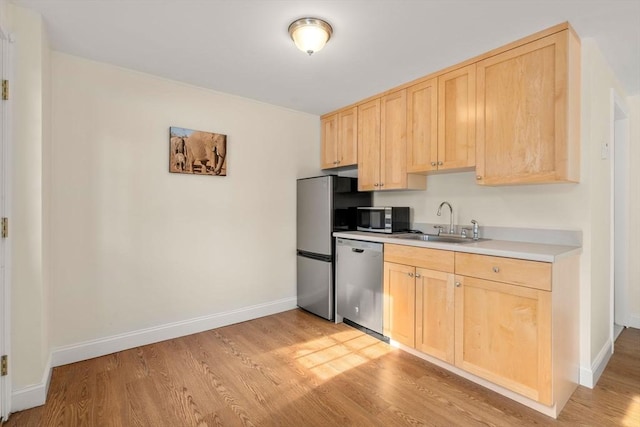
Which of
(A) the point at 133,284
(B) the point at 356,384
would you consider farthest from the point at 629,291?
(A) the point at 133,284

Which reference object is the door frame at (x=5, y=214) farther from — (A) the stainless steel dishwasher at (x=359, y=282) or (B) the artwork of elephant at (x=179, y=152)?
(A) the stainless steel dishwasher at (x=359, y=282)

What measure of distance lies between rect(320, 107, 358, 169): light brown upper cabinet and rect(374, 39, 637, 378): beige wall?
1265 millimetres

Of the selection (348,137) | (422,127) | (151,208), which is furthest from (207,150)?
(422,127)

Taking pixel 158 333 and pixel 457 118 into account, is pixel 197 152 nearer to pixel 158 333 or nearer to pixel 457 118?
pixel 158 333

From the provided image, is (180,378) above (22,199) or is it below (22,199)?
below

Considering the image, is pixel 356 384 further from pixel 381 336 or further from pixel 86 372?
pixel 86 372

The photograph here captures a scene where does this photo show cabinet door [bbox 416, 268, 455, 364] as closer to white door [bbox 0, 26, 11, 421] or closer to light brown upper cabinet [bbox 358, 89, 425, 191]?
light brown upper cabinet [bbox 358, 89, 425, 191]

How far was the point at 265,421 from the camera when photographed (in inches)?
70.7

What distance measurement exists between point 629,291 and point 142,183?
4.77 meters

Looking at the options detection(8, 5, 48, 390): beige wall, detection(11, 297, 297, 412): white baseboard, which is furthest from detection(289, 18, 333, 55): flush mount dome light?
detection(11, 297, 297, 412): white baseboard

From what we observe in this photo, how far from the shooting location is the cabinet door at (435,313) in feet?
7.47

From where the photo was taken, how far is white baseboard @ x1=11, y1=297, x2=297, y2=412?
191 centimetres

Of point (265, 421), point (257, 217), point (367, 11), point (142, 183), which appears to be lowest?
point (265, 421)

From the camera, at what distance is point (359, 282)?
3.05m
